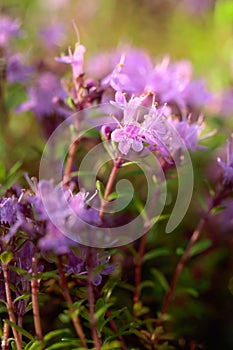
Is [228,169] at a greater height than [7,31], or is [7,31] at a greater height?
[7,31]

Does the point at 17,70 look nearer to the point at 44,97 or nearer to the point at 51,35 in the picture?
the point at 44,97

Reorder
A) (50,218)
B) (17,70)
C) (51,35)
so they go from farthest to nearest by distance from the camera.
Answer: (51,35)
(17,70)
(50,218)

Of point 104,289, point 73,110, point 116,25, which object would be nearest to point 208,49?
point 116,25

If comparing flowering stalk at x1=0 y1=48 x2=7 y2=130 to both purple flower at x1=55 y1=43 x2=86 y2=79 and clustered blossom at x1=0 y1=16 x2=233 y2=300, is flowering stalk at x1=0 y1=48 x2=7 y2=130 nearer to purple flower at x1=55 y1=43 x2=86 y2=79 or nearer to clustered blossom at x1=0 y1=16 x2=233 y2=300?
clustered blossom at x1=0 y1=16 x2=233 y2=300

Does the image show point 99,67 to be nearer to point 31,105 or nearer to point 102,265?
point 31,105

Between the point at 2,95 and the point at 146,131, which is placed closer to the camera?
the point at 146,131

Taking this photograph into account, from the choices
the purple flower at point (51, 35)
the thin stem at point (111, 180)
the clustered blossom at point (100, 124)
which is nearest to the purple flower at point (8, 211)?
the clustered blossom at point (100, 124)

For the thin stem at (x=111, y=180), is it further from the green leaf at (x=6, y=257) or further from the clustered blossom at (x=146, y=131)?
the green leaf at (x=6, y=257)

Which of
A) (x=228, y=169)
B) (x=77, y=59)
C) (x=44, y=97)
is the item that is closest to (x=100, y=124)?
(x=77, y=59)
